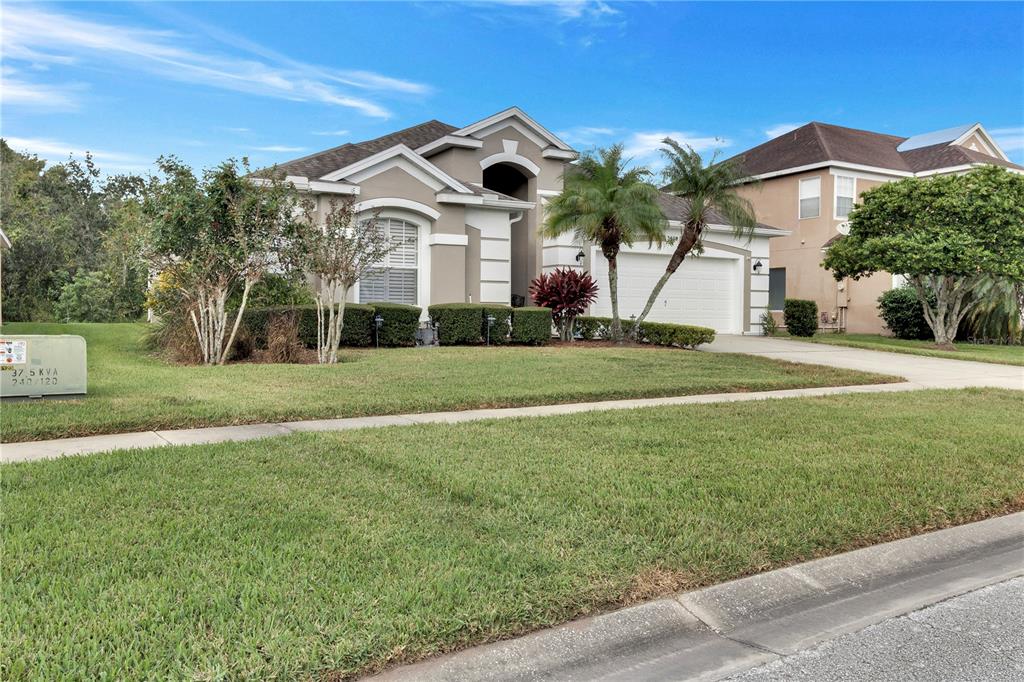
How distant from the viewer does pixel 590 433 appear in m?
7.69

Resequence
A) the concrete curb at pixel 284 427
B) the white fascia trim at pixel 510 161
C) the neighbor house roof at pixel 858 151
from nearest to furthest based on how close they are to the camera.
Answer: the concrete curb at pixel 284 427
the white fascia trim at pixel 510 161
the neighbor house roof at pixel 858 151

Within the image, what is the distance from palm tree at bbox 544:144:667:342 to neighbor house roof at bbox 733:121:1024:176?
12442 millimetres

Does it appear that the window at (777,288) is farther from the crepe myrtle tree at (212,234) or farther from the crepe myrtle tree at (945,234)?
the crepe myrtle tree at (212,234)

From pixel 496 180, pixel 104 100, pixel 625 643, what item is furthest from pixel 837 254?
pixel 625 643

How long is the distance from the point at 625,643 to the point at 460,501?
1898mm

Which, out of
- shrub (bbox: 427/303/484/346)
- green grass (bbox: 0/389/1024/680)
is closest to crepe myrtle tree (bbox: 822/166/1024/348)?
shrub (bbox: 427/303/484/346)

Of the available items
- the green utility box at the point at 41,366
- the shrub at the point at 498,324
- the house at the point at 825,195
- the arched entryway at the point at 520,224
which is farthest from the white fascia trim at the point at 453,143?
the green utility box at the point at 41,366

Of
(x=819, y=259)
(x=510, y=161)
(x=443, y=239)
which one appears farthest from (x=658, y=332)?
(x=819, y=259)

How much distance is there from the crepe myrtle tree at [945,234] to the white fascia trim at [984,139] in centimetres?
1263

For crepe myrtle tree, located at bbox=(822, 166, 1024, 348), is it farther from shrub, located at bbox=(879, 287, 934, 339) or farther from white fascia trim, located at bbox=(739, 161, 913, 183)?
white fascia trim, located at bbox=(739, 161, 913, 183)

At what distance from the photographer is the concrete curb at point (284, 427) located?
6.67 meters

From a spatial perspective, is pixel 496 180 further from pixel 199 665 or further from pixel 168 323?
pixel 199 665

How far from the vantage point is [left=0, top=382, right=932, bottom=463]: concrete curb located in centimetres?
667

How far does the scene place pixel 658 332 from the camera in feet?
64.9
